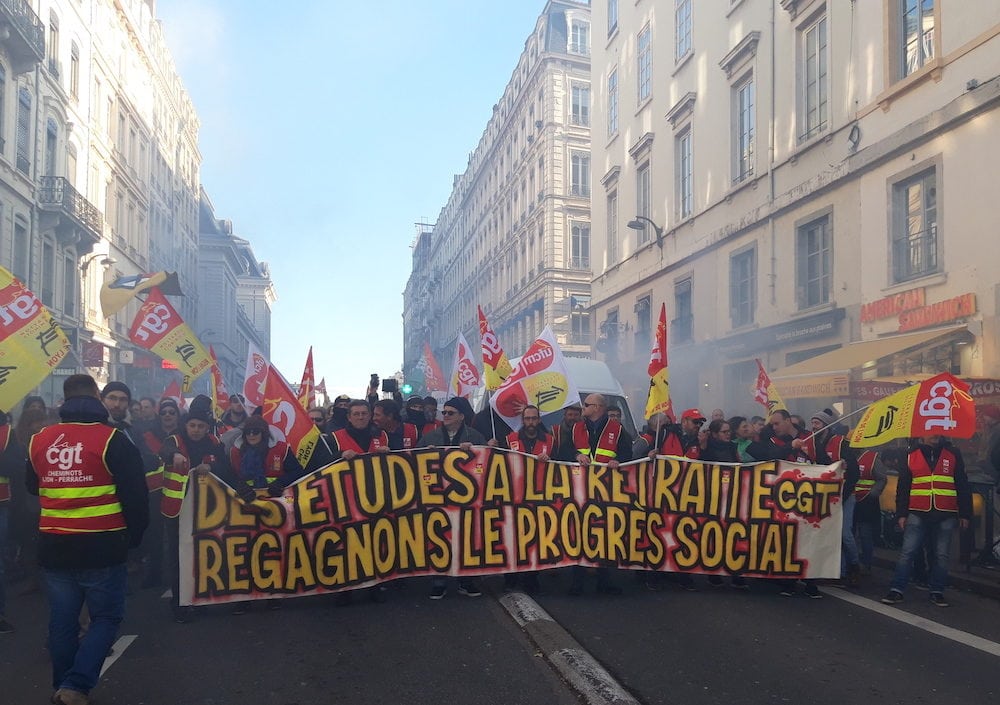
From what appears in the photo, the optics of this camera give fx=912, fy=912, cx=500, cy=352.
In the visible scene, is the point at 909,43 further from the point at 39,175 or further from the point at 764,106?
the point at 39,175

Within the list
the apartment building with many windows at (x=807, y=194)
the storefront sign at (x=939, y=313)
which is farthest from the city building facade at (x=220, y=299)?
the storefront sign at (x=939, y=313)

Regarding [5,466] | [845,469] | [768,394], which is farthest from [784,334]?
[5,466]

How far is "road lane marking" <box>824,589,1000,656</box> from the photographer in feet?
20.7

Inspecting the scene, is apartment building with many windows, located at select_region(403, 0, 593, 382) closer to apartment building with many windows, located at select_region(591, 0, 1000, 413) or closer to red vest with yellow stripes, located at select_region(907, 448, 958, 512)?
apartment building with many windows, located at select_region(591, 0, 1000, 413)

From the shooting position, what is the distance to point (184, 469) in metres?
7.72

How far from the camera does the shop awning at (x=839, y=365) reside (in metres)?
14.0

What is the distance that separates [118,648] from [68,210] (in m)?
26.1

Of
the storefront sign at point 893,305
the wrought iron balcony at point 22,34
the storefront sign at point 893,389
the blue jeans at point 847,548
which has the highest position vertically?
the wrought iron balcony at point 22,34

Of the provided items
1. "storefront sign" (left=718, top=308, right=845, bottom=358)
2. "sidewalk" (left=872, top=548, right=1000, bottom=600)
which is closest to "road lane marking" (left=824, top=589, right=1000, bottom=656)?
"sidewalk" (left=872, top=548, right=1000, bottom=600)

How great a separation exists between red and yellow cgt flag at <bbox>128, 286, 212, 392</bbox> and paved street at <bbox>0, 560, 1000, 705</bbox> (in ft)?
17.3

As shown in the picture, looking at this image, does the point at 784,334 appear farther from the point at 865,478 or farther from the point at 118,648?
the point at 118,648

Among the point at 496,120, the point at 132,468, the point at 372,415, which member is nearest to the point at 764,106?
the point at 372,415

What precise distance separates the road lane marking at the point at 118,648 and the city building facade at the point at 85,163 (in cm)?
2169

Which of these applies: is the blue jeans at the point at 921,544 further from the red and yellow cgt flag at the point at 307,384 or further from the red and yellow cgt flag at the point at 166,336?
the red and yellow cgt flag at the point at 166,336
